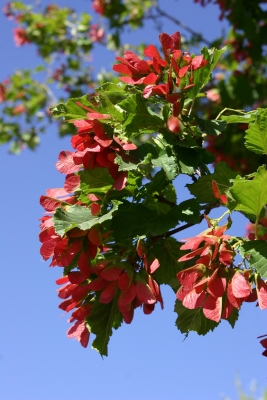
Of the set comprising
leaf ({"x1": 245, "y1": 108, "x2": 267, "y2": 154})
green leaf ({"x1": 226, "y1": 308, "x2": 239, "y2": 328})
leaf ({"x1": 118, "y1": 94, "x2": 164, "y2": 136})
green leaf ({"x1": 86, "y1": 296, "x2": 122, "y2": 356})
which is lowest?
green leaf ({"x1": 226, "y1": 308, "x2": 239, "y2": 328})

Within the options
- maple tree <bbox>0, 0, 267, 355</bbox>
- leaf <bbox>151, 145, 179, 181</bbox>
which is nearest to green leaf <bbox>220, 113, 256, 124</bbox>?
maple tree <bbox>0, 0, 267, 355</bbox>

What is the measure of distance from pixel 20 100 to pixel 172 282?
18.9ft

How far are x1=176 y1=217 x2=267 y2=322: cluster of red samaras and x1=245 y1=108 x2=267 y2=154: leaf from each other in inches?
6.8

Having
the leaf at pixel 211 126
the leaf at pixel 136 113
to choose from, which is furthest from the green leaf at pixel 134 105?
the leaf at pixel 211 126

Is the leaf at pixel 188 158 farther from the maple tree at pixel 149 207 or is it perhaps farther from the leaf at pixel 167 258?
the leaf at pixel 167 258

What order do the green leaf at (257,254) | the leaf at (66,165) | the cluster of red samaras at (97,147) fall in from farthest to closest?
the leaf at (66,165)
the cluster of red samaras at (97,147)
the green leaf at (257,254)

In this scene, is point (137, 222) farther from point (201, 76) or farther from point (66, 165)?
point (201, 76)

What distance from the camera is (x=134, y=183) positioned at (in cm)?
107

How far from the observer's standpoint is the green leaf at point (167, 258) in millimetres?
1114

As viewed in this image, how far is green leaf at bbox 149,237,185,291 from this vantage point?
3.66ft

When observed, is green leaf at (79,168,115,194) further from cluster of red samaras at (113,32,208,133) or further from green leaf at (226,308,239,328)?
green leaf at (226,308,239,328)

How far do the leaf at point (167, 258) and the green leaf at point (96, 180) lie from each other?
169mm

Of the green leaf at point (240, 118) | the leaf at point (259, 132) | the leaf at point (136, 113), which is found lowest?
the leaf at point (259, 132)

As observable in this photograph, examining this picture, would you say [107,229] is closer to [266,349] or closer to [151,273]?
[151,273]
